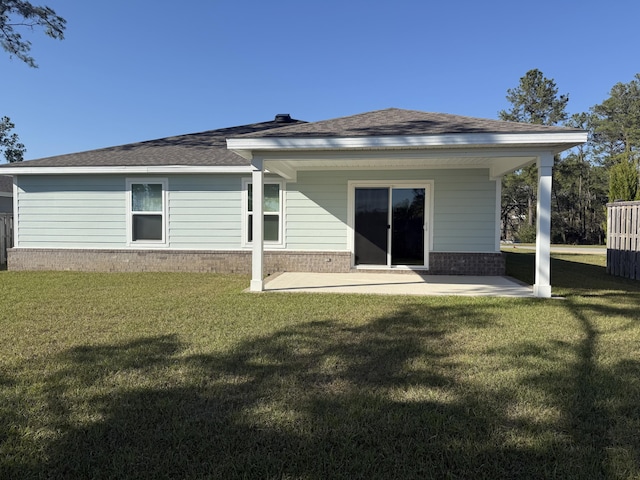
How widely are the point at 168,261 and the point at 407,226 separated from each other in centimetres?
595

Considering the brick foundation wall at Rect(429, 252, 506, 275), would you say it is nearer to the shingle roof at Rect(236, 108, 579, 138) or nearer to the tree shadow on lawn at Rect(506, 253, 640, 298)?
the tree shadow on lawn at Rect(506, 253, 640, 298)

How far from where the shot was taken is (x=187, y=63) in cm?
1773

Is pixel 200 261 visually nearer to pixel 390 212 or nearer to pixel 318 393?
pixel 390 212

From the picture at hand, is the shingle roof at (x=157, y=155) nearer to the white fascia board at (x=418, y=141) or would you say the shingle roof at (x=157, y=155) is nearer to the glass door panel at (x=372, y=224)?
the white fascia board at (x=418, y=141)

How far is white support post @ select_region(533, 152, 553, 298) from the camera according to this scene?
642 centimetres

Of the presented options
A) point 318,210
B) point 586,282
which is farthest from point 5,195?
point 586,282

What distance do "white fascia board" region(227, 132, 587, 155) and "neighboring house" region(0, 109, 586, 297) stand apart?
211 centimetres

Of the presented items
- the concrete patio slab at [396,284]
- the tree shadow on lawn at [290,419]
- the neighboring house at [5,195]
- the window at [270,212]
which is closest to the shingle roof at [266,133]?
the window at [270,212]

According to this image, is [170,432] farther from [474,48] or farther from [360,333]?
[474,48]

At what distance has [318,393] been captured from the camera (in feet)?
9.56

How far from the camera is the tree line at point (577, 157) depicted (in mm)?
32938

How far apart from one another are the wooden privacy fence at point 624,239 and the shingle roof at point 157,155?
9036 mm

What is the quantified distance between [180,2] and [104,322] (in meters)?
12.1

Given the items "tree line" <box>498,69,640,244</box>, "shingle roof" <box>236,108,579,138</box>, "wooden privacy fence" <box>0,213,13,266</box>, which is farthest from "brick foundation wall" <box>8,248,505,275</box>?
"tree line" <box>498,69,640,244</box>
